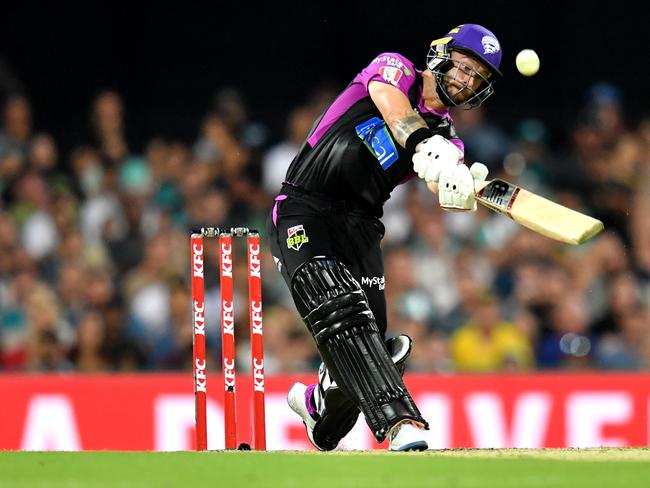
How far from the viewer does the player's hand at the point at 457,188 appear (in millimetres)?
4945

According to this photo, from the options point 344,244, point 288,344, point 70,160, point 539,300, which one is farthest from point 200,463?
point 70,160

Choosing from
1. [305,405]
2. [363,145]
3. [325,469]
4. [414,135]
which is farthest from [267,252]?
[325,469]

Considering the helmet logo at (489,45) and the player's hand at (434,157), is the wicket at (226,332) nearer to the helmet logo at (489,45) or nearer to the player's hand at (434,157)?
the player's hand at (434,157)

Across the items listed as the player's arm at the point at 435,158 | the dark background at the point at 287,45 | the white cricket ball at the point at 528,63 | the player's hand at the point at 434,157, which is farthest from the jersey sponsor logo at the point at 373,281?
the dark background at the point at 287,45

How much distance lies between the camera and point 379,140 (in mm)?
5496

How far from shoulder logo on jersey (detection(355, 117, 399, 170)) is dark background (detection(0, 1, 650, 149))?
212 inches

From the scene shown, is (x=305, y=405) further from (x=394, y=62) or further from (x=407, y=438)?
(x=394, y=62)

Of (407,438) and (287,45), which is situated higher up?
(287,45)

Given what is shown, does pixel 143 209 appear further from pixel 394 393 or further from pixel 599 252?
pixel 394 393

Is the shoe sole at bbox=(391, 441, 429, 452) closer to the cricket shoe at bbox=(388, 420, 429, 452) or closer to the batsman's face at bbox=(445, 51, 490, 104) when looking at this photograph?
the cricket shoe at bbox=(388, 420, 429, 452)

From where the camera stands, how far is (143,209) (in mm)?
9625

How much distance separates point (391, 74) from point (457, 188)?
74cm

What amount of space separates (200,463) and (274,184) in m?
5.41

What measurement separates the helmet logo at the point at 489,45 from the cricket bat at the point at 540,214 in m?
0.71
